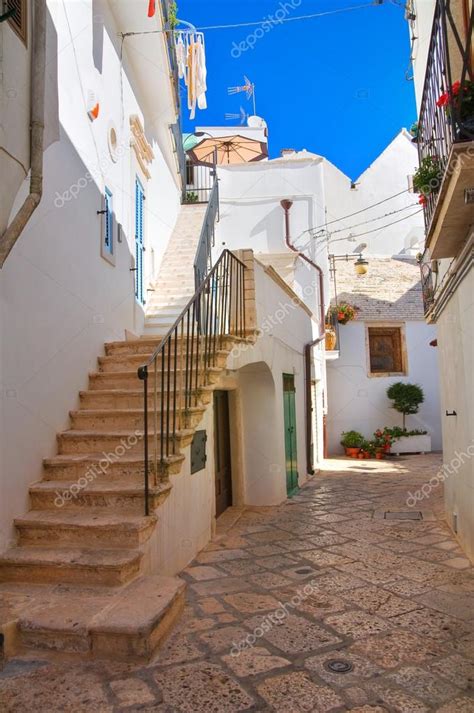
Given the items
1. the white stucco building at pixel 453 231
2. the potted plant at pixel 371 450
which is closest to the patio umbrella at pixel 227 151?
the white stucco building at pixel 453 231

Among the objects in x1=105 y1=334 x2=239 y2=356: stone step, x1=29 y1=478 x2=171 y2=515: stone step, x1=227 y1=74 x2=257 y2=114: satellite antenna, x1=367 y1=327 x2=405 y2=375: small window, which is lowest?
x1=29 y1=478 x2=171 y2=515: stone step

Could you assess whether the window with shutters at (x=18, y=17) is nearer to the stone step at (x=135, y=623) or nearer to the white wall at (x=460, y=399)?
the stone step at (x=135, y=623)

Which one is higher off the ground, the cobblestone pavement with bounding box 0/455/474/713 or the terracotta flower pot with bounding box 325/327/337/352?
the terracotta flower pot with bounding box 325/327/337/352

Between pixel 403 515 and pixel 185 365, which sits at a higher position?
pixel 185 365

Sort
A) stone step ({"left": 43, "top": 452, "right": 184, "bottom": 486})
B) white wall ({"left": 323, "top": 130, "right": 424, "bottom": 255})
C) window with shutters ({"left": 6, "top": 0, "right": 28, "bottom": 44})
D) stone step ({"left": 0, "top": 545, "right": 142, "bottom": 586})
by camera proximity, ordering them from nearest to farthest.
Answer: window with shutters ({"left": 6, "top": 0, "right": 28, "bottom": 44}), stone step ({"left": 0, "top": 545, "right": 142, "bottom": 586}), stone step ({"left": 43, "top": 452, "right": 184, "bottom": 486}), white wall ({"left": 323, "top": 130, "right": 424, "bottom": 255})

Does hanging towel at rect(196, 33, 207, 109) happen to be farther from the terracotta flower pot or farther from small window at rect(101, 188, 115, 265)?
the terracotta flower pot

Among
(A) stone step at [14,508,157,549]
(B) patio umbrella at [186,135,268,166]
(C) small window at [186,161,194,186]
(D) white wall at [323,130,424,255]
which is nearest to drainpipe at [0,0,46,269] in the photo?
(A) stone step at [14,508,157,549]

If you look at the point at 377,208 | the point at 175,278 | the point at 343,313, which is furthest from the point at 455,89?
the point at 377,208

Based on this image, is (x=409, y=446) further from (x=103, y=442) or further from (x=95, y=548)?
(x=95, y=548)

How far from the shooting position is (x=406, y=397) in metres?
14.7

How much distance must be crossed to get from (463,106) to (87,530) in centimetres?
418

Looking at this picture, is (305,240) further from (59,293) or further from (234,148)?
(59,293)

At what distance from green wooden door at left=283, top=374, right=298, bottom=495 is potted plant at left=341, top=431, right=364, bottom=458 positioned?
5321 mm

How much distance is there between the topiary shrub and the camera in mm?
14672
